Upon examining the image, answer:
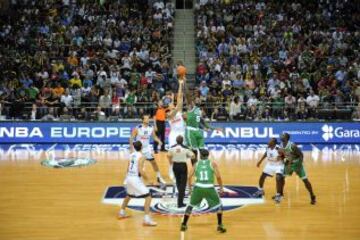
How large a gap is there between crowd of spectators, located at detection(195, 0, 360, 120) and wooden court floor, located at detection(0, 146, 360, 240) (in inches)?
186

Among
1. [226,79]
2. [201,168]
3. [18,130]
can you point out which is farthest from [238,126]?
[201,168]

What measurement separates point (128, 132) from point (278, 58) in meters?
7.54

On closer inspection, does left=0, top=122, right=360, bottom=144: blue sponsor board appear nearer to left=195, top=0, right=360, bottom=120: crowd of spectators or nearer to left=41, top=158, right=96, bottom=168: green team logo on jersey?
left=195, top=0, right=360, bottom=120: crowd of spectators

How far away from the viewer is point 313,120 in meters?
21.0

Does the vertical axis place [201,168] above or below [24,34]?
below

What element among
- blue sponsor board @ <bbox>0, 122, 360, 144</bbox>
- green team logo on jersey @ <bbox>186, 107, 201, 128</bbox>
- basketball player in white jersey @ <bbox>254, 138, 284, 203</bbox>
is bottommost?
basketball player in white jersey @ <bbox>254, 138, 284, 203</bbox>

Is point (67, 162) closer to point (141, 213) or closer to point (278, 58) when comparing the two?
point (141, 213)

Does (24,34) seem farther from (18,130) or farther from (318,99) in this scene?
(318,99)

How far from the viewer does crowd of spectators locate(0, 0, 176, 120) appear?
70.4 feet

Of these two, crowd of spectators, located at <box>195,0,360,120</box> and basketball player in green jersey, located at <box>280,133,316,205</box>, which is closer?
basketball player in green jersey, located at <box>280,133,316,205</box>

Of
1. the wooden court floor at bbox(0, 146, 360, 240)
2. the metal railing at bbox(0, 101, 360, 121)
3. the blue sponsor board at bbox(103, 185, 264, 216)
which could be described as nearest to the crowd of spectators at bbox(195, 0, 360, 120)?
the metal railing at bbox(0, 101, 360, 121)

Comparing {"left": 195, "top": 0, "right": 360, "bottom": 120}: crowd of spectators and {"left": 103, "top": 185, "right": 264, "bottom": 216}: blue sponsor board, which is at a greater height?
{"left": 195, "top": 0, "right": 360, "bottom": 120}: crowd of spectators

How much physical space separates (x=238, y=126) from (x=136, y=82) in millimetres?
4582

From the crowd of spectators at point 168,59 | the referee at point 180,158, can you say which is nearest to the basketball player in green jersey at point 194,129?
the referee at point 180,158
